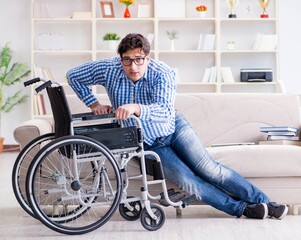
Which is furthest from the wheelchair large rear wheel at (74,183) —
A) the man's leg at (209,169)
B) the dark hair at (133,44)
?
the dark hair at (133,44)

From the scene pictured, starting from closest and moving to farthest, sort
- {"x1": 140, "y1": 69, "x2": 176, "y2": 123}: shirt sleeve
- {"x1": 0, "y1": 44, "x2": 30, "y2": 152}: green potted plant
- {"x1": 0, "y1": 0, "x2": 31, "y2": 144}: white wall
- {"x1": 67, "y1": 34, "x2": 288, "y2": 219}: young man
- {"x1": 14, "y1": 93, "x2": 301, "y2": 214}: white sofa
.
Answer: {"x1": 140, "y1": 69, "x2": 176, "y2": 123}: shirt sleeve < {"x1": 67, "y1": 34, "x2": 288, "y2": 219}: young man < {"x1": 14, "y1": 93, "x2": 301, "y2": 214}: white sofa < {"x1": 0, "y1": 44, "x2": 30, "y2": 152}: green potted plant < {"x1": 0, "y1": 0, "x2": 31, "y2": 144}: white wall

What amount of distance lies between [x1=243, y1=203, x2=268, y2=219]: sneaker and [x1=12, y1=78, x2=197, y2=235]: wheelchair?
0.32 meters

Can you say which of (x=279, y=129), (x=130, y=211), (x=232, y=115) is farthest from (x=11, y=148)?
(x=130, y=211)

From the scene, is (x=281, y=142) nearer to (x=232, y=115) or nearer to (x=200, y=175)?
(x=232, y=115)

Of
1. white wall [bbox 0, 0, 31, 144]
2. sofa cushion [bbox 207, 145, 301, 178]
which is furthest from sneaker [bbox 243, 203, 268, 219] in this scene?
white wall [bbox 0, 0, 31, 144]

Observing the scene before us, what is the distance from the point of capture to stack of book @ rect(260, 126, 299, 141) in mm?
4133

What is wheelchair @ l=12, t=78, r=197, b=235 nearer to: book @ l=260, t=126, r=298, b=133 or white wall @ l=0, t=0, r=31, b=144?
book @ l=260, t=126, r=298, b=133

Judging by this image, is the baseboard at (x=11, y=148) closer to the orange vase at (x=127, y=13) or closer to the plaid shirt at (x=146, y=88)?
the orange vase at (x=127, y=13)

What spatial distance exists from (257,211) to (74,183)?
98cm

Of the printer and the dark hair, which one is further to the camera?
the printer

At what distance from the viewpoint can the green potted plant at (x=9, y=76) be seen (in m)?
8.67

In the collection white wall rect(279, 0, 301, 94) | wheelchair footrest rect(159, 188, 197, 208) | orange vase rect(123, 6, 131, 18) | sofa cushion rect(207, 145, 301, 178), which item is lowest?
wheelchair footrest rect(159, 188, 197, 208)

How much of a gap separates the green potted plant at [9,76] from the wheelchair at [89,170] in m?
5.18

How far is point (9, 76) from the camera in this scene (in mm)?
8750
